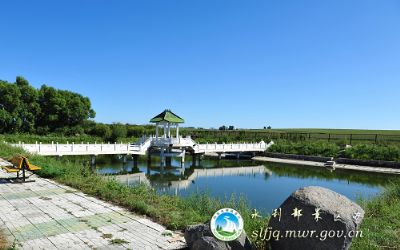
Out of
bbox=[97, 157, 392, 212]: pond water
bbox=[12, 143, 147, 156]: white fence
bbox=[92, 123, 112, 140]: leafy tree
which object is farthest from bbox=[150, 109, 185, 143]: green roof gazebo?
bbox=[92, 123, 112, 140]: leafy tree

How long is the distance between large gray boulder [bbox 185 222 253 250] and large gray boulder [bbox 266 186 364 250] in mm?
374

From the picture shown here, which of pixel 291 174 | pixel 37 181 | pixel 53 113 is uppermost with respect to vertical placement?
pixel 53 113

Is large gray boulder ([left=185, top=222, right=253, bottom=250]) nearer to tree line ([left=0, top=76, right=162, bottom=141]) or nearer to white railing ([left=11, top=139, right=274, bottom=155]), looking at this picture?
white railing ([left=11, top=139, right=274, bottom=155])

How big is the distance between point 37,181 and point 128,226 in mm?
5482

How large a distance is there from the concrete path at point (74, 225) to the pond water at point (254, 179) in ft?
22.0

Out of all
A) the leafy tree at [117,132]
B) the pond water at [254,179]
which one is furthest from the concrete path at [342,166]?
the leafy tree at [117,132]

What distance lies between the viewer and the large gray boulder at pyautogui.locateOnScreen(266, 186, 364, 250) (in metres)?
3.46

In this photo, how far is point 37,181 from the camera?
9570 mm

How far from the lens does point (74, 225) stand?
5.41m

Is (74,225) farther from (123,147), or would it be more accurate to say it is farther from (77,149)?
(123,147)

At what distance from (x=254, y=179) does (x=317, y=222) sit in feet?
55.7

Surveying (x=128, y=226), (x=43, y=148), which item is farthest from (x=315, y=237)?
(x=43, y=148)

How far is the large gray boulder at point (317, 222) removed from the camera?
346cm

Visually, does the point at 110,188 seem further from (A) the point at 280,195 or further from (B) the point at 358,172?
(B) the point at 358,172
